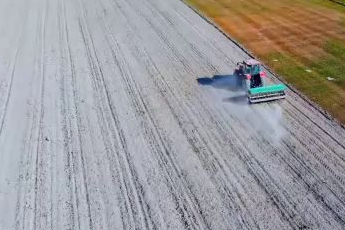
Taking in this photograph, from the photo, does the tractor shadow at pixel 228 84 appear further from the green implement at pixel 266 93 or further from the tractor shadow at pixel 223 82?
the green implement at pixel 266 93

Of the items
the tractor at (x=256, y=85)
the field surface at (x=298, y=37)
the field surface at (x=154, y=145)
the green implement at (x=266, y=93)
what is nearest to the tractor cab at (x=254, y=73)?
the tractor at (x=256, y=85)

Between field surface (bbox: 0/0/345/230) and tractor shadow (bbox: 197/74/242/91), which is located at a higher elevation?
tractor shadow (bbox: 197/74/242/91)

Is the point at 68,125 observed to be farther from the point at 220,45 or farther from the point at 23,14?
the point at 23,14

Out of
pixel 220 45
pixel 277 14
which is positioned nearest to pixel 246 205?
pixel 220 45

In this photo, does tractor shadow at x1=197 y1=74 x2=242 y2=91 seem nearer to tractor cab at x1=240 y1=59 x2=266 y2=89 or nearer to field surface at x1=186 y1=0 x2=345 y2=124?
tractor cab at x1=240 y1=59 x2=266 y2=89

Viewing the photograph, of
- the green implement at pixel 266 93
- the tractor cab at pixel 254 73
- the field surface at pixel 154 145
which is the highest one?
the tractor cab at pixel 254 73

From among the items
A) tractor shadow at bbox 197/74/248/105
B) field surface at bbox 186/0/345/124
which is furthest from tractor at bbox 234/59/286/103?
field surface at bbox 186/0/345/124
